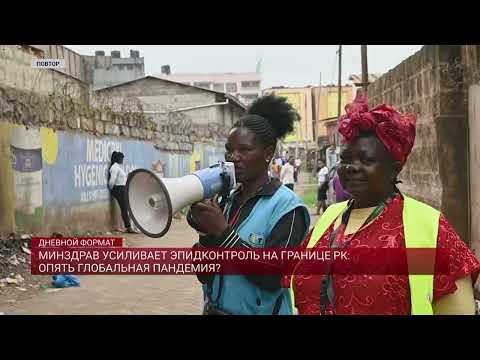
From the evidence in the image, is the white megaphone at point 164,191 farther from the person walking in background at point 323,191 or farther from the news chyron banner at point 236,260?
the person walking in background at point 323,191

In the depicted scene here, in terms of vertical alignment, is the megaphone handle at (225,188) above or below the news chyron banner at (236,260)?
above

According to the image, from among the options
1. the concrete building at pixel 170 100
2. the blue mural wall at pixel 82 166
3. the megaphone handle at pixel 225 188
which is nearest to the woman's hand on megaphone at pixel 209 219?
the megaphone handle at pixel 225 188

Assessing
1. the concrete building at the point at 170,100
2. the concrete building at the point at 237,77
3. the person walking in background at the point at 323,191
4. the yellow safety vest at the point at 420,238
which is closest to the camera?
the yellow safety vest at the point at 420,238

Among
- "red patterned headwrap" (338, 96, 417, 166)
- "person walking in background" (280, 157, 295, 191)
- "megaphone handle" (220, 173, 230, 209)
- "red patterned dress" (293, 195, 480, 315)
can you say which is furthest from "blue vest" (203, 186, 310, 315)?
"person walking in background" (280, 157, 295, 191)

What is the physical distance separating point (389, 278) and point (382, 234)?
0.13 m

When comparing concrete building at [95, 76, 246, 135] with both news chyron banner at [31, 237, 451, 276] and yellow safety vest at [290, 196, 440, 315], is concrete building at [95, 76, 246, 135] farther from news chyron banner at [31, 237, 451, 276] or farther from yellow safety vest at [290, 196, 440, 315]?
yellow safety vest at [290, 196, 440, 315]

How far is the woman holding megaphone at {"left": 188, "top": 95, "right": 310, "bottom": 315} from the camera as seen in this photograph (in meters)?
1.79

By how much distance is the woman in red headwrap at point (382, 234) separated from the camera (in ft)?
5.00

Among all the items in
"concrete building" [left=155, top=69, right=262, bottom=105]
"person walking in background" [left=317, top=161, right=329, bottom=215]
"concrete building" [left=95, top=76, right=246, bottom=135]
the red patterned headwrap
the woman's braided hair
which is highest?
"concrete building" [left=95, top=76, right=246, bottom=135]

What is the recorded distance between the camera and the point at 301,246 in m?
1.82

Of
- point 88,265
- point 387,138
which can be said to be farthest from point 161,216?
point 88,265

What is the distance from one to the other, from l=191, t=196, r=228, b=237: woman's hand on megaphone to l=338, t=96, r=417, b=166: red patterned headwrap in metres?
0.48

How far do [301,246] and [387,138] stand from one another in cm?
47
